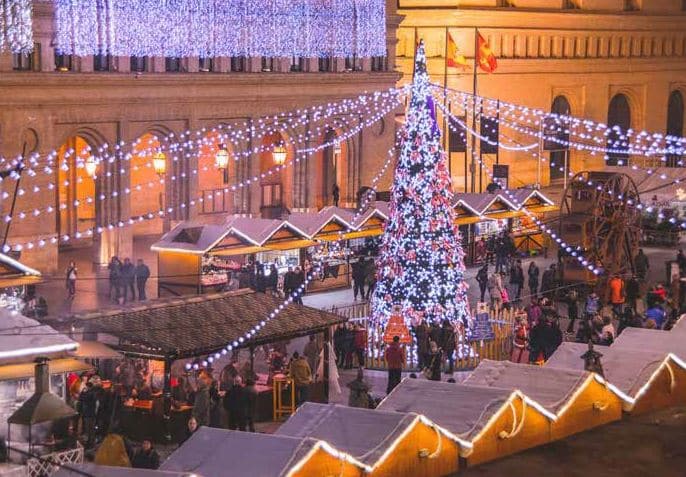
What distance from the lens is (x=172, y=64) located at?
38.4 m

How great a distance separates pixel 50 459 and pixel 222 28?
2343 cm

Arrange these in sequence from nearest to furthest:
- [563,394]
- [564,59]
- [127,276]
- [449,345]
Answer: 1. [563,394]
2. [449,345]
3. [127,276]
4. [564,59]

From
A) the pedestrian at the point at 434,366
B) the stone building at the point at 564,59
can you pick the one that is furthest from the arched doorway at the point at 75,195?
the pedestrian at the point at 434,366

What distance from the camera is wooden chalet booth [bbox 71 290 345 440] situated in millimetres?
21312

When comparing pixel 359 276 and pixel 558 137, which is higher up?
pixel 558 137

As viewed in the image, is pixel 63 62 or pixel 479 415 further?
pixel 63 62

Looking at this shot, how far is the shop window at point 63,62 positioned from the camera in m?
35.0

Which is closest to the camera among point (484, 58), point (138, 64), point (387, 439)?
point (387, 439)

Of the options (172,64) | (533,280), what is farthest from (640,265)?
(172,64)

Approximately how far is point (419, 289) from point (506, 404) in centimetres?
1206

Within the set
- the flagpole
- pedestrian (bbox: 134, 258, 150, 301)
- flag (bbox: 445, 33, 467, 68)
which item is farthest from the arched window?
pedestrian (bbox: 134, 258, 150, 301)

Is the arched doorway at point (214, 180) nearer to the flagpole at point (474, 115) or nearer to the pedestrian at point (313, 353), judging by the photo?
the flagpole at point (474, 115)

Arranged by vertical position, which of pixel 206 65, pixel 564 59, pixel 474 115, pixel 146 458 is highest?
pixel 564 59

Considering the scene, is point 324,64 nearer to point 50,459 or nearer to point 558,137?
point 558,137
